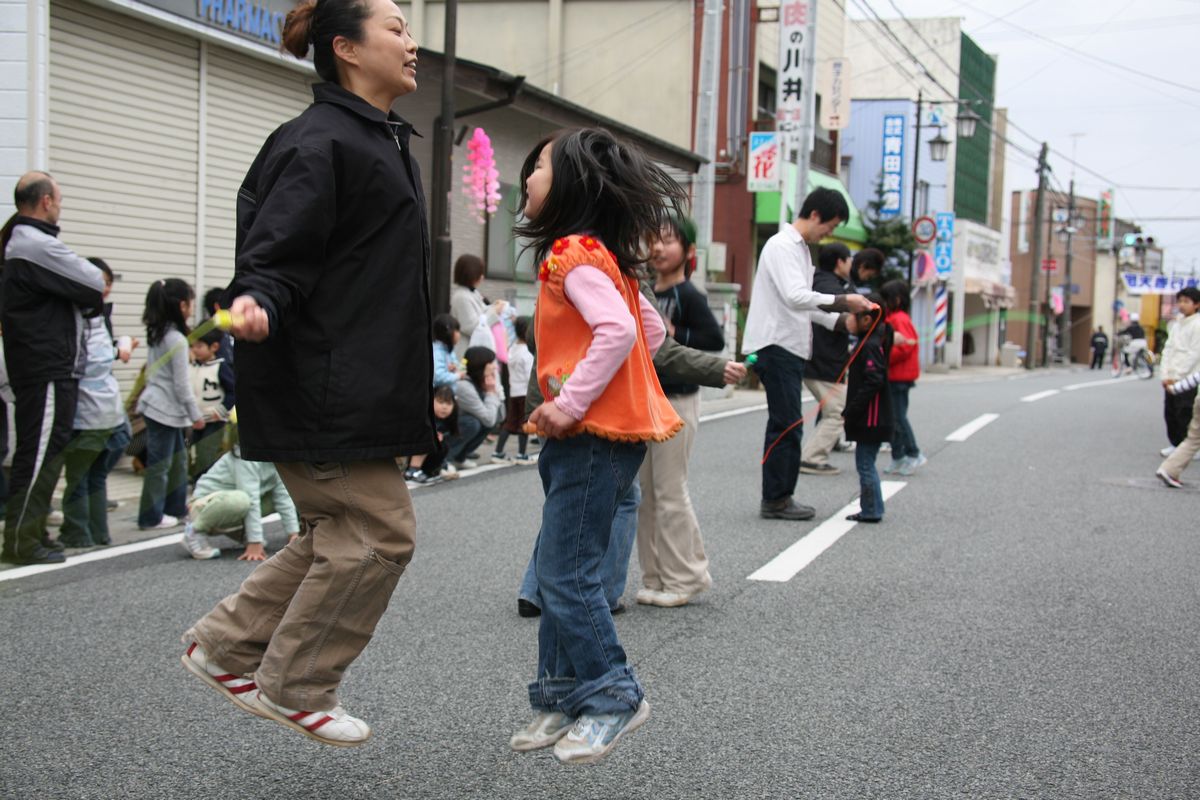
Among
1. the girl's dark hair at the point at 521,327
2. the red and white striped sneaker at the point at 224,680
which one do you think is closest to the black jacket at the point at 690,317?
the red and white striped sneaker at the point at 224,680

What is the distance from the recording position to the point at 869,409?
24.5ft

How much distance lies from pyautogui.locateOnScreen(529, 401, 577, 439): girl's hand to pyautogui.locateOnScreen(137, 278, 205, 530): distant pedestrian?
187 inches

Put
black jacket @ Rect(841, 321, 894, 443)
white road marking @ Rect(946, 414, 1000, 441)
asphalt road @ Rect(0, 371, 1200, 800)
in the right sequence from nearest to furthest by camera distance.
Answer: asphalt road @ Rect(0, 371, 1200, 800), black jacket @ Rect(841, 321, 894, 443), white road marking @ Rect(946, 414, 1000, 441)

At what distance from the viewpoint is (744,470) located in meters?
10.2

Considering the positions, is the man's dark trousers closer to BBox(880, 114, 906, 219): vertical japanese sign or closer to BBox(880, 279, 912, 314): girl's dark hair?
BBox(880, 279, 912, 314): girl's dark hair

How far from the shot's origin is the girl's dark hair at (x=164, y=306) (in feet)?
→ 22.9

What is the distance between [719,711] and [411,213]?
1982 millimetres

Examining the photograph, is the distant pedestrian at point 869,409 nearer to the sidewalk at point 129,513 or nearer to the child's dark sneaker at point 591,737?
the sidewalk at point 129,513

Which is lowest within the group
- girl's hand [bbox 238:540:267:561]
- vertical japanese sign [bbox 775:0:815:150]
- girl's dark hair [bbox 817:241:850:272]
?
girl's hand [bbox 238:540:267:561]

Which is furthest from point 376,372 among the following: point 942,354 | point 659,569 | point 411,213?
point 942,354

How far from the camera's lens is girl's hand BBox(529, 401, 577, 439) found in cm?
292

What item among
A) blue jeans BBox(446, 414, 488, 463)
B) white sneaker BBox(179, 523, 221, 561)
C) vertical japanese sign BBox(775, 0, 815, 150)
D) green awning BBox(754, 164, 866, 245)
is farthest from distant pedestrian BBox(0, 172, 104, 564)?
green awning BBox(754, 164, 866, 245)

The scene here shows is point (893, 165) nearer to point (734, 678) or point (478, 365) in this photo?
point (478, 365)

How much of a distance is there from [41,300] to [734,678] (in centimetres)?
422
